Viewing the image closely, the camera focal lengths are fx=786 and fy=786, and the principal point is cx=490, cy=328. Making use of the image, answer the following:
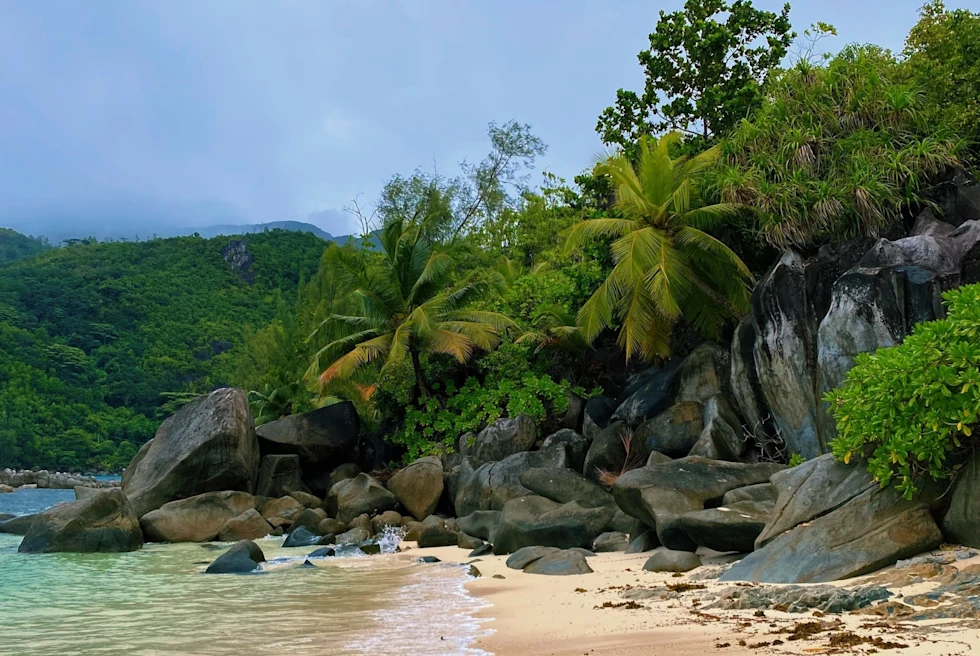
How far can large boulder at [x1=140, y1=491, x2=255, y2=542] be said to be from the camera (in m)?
15.7

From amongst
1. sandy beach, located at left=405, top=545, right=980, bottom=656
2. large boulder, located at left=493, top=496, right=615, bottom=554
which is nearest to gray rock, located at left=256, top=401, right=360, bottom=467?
large boulder, located at left=493, top=496, right=615, bottom=554

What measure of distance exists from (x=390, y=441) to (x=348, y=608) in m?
14.4

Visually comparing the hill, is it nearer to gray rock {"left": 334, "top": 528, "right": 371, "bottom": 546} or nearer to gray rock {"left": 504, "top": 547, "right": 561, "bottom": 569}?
gray rock {"left": 334, "top": 528, "right": 371, "bottom": 546}

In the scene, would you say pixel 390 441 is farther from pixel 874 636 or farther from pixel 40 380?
pixel 40 380

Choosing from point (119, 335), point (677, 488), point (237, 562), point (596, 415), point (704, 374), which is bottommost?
point (237, 562)

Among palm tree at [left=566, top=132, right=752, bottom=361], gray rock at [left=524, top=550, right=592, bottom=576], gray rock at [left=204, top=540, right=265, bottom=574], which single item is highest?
palm tree at [left=566, top=132, right=752, bottom=361]

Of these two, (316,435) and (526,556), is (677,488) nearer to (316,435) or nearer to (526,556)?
(526,556)

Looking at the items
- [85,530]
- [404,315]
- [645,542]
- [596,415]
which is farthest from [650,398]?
[85,530]

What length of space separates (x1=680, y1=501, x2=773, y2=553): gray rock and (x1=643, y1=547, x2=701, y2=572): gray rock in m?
0.34

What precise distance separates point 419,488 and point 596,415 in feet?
13.7

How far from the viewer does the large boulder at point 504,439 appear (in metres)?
18.1

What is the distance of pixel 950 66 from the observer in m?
13.8

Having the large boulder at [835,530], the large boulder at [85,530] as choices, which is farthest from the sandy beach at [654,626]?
the large boulder at [85,530]

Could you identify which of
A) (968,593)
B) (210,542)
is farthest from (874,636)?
(210,542)
